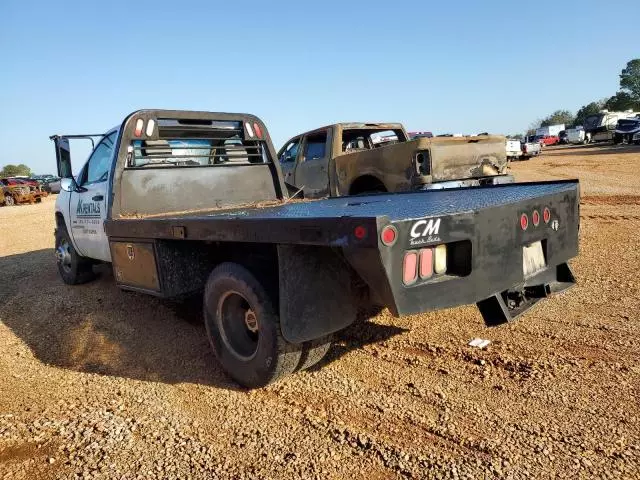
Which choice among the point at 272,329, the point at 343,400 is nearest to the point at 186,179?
the point at 272,329

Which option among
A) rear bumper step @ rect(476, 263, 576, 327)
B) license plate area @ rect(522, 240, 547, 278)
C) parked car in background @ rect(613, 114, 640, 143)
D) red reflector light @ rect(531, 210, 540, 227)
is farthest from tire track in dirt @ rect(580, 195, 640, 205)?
parked car in background @ rect(613, 114, 640, 143)

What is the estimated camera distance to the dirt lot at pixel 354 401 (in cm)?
242

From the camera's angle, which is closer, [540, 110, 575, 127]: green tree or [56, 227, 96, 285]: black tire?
[56, 227, 96, 285]: black tire

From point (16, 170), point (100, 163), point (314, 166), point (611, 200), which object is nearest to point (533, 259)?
point (100, 163)

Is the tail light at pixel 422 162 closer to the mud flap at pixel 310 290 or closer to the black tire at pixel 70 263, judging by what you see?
the mud flap at pixel 310 290

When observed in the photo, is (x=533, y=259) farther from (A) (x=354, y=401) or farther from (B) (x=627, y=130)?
(B) (x=627, y=130)

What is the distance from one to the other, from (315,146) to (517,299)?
233 inches

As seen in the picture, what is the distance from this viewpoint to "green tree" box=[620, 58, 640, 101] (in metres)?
67.5

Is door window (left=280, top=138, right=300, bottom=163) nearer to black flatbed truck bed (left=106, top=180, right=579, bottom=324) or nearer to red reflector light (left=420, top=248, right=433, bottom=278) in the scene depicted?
black flatbed truck bed (left=106, top=180, right=579, bottom=324)

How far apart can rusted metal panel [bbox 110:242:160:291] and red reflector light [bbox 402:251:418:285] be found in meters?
2.16

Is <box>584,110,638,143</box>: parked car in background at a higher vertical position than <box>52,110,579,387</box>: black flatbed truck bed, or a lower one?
higher

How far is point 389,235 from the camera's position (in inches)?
89.9

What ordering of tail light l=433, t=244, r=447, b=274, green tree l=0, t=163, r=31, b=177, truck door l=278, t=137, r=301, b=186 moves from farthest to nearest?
green tree l=0, t=163, r=31, b=177 → truck door l=278, t=137, r=301, b=186 → tail light l=433, t=244, r=447, b=274

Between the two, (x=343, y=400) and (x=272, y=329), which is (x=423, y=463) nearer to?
(x=343, y=400)
